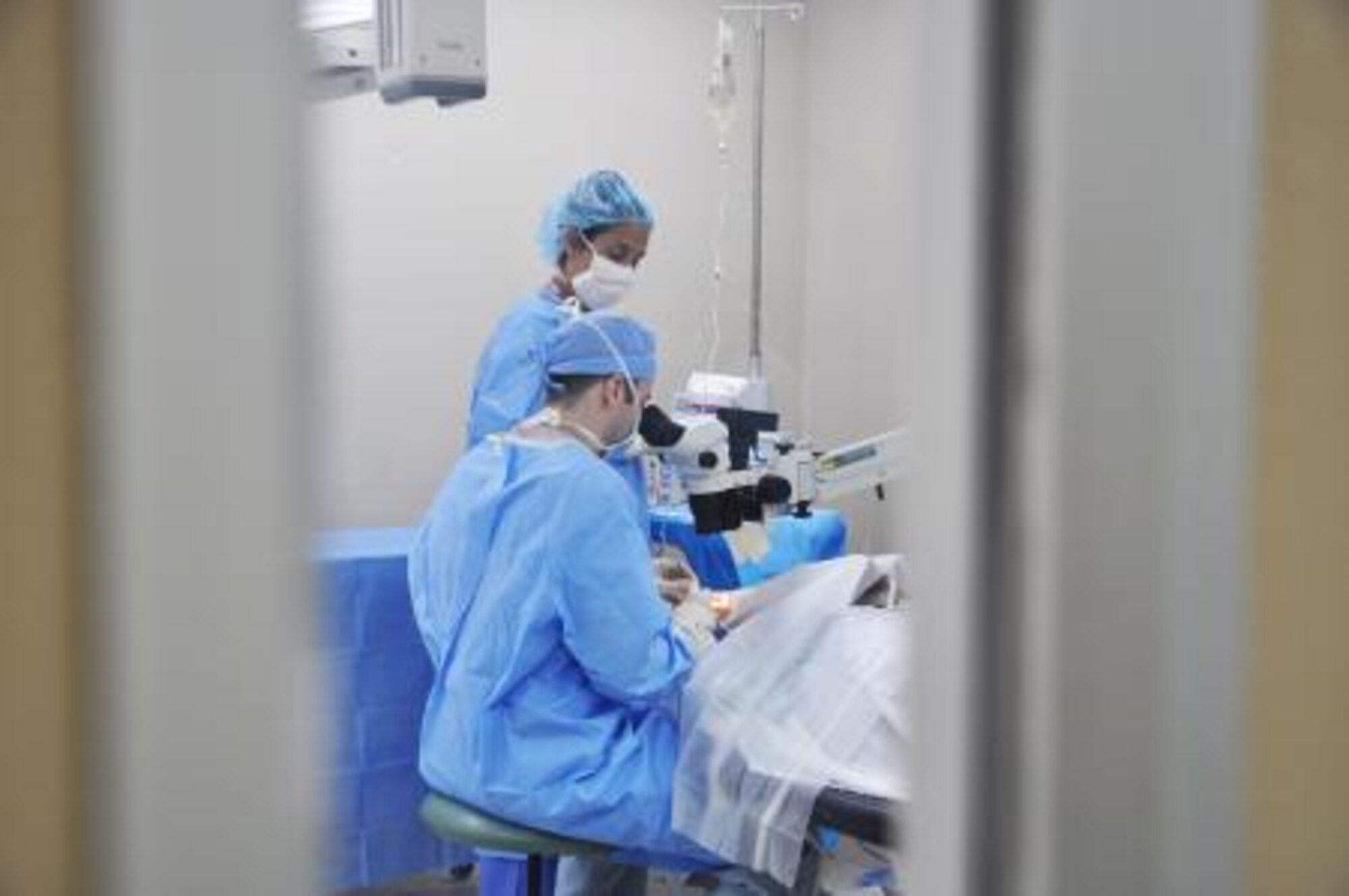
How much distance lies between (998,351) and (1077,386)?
4 centimetres

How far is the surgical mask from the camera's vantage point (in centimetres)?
239

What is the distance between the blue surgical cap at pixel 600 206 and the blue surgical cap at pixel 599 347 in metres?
0.50

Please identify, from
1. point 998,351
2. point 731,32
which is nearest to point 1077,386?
point 998,351

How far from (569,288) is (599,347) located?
535 mm

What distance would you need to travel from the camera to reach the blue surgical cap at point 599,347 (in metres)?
1.97

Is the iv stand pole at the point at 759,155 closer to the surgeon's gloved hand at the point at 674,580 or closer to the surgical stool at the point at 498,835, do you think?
the surgeon's gloved hand at the point at 674,580

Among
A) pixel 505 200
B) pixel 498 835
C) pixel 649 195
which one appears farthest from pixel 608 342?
pixel 649 195

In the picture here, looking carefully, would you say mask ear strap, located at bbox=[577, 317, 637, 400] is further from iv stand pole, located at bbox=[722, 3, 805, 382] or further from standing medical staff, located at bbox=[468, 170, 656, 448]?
iv stand pole, located at bbox=[722, 3, 805, 382]

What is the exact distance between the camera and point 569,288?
2475 mm

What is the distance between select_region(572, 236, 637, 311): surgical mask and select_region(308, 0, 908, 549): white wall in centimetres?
70

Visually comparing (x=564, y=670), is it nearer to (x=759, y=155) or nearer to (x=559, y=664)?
(x=559, y=664)

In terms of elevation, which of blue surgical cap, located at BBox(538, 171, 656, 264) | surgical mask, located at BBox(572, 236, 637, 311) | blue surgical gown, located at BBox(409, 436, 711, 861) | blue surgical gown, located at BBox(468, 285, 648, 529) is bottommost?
blue surgical gown, located at BBox(409, 436, 711, 861)

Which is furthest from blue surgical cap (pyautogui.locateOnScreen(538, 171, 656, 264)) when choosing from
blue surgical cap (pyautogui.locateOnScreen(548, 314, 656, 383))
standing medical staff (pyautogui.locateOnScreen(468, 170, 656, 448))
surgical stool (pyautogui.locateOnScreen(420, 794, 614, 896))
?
surgical stool (pyautogui.locateOnScreen(420, 794, 614, 896))

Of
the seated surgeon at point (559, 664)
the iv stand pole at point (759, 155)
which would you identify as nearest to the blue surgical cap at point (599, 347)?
the seated surgeon at point (559, 664)
